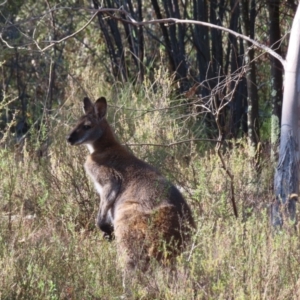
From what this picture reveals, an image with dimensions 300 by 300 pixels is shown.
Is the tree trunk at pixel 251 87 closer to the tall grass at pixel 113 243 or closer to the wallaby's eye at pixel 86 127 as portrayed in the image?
the tall grass at pixel 113 243

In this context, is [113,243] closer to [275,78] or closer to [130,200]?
[130,200]

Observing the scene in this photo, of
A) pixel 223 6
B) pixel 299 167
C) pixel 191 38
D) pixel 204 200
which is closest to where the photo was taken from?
pixel 299 167

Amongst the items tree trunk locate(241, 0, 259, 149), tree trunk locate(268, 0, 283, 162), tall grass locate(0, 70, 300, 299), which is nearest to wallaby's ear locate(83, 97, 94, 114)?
tall grass locate(0, 70, 300, 299)

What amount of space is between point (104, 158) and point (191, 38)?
176 inches

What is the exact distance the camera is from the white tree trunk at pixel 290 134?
6.21m

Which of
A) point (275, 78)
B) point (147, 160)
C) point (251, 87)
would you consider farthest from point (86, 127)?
point (251, 87)

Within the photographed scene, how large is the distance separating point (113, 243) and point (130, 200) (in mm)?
421

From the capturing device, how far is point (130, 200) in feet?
21.7

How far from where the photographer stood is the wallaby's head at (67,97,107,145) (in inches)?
301

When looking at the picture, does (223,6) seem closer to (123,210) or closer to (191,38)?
(191,38)

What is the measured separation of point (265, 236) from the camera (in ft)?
18.3

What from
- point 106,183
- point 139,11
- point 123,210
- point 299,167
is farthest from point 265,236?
point 139,11

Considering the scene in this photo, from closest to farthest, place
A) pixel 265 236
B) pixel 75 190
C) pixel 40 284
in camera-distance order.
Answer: pixel 40 284 → pixel 265 236 → pixel 75 190

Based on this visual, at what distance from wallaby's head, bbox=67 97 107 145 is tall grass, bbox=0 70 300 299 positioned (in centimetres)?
33
